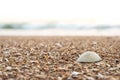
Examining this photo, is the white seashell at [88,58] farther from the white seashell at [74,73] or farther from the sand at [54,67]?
the white seashell at [74,73]

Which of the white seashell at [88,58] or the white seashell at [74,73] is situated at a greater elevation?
the white seashell at [88,58]

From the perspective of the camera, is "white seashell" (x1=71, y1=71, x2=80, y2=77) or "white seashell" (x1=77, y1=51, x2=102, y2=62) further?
"white seashell" (x1=77, y1=51, x2=102, y2=62)

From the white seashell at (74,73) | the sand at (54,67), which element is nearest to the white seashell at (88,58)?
the sand at (54,67)

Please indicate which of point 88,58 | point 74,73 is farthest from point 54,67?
point 88,58

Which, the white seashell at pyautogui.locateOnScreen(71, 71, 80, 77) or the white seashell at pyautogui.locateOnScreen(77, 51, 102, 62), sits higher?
the white seashell at pyautogui.locateOnScreen(77, 51, 102, 62)

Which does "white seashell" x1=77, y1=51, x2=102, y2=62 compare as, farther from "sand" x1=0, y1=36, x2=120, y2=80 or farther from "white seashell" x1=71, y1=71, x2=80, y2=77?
"white seashell" x1=71, y1=71, x2=80, y2=77

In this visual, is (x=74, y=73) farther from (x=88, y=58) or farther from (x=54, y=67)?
(x=88, y=58)

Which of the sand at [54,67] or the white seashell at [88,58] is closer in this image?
the sand at [54,67]

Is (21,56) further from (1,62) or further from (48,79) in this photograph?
(48,79)

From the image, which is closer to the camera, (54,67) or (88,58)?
(54,67)

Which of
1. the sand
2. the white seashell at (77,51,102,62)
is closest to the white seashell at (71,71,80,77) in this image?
the sand

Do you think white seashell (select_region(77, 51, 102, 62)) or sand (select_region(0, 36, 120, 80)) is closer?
sand (select_region(0, 36, 120, 80))
